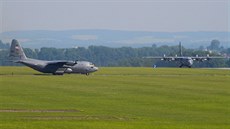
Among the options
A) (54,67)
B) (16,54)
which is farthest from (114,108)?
(16,54)

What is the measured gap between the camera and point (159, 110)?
42344 mm

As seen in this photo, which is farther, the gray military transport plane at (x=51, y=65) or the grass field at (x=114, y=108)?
the gray military transport plane at (x=51, y=65)

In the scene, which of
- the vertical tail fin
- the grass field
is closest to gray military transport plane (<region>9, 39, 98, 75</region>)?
the vertical tail fin

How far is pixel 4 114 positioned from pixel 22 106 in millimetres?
5258

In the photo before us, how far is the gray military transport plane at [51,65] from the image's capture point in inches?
3907

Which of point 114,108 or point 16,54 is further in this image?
point 16,54

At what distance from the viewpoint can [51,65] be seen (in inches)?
3903

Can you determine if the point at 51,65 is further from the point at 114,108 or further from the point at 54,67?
the point at 114,108

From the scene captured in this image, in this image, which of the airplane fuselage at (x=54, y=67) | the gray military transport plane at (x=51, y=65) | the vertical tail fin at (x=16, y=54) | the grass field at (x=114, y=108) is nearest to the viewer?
the grass field at (x=114, y=108)

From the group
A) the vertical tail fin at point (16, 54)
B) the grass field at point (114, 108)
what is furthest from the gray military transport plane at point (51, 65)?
the grass field at point (114, 108)

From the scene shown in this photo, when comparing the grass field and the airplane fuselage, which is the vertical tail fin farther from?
the grass field

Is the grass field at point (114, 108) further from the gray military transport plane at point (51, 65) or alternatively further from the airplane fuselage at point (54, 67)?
the gray military transport plane at point (51, 65)

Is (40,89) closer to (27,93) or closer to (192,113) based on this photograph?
(27,93)

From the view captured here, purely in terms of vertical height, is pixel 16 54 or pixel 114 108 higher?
pixel 16 54
